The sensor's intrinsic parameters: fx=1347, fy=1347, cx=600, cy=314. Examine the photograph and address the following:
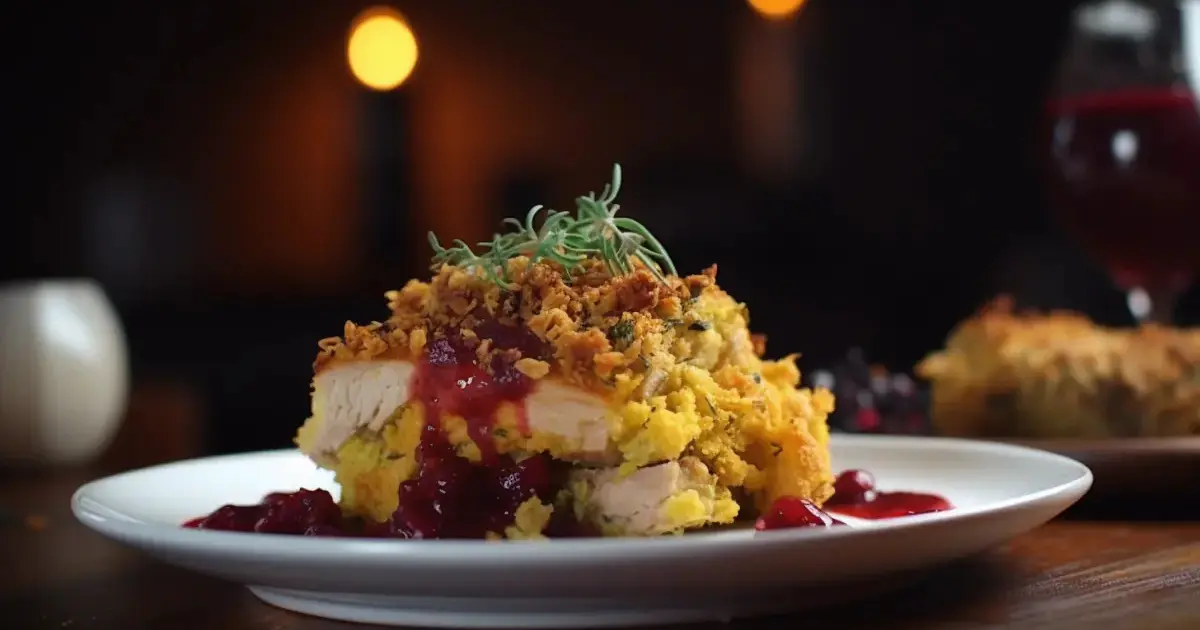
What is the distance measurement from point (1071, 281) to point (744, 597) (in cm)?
396

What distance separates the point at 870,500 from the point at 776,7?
3855 mm

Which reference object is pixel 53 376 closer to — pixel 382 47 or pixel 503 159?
pixel 503 159

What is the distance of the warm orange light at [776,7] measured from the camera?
16.4 ft

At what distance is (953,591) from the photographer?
1.13 meters

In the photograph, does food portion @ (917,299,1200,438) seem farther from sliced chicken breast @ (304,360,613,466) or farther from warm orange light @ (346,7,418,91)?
warm orange light @ (346,7,418,91)

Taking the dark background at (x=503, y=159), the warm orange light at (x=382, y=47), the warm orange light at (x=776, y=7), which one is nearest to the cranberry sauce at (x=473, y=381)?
the dark background at (x=503, y=159)

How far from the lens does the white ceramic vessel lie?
8.06ft

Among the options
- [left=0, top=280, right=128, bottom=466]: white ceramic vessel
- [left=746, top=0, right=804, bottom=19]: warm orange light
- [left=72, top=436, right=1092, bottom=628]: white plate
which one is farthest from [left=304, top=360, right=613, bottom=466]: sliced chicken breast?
[left=746, top=0, right=804, bottom=19]: warm orange light

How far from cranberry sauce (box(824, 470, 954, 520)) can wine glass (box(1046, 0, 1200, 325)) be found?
104 centimetres

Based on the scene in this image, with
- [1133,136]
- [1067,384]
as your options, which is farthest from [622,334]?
[1133,136]

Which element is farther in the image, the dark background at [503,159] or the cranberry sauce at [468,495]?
the dark background at [503,159]

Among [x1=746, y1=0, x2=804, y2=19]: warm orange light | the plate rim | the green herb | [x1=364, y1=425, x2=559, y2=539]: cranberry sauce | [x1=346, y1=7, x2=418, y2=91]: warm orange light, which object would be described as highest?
[x1=746, y1=0, x2=804, y2=19]: warm orange light

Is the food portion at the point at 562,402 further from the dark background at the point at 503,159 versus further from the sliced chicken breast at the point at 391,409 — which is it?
the dark background at the point at 503,159

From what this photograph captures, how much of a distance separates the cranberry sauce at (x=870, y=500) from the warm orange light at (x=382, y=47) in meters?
4.30
